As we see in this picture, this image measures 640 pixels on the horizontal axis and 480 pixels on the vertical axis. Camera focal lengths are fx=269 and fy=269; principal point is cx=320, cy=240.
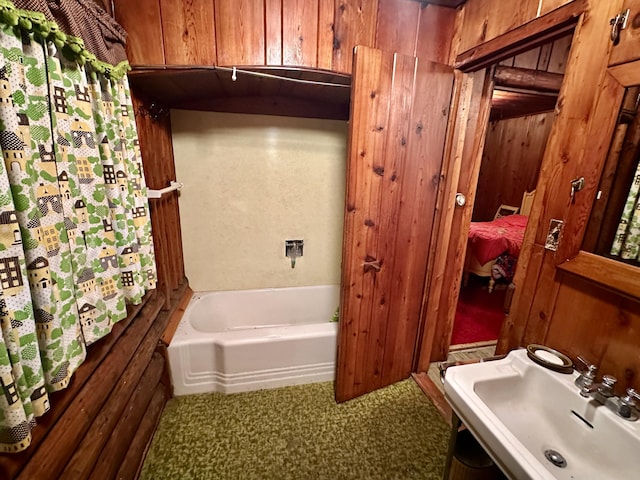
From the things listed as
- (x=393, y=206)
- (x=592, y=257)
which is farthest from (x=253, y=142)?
(x=592, y=257)

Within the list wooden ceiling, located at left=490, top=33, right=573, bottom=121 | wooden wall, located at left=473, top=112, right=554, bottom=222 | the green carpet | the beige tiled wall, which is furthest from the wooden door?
wooden wall, located at left=473, top=112, right=554, bottom=222

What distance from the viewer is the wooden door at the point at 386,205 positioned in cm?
135

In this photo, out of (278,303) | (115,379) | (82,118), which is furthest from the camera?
(278,303)

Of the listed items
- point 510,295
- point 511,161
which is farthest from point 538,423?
point 511,161

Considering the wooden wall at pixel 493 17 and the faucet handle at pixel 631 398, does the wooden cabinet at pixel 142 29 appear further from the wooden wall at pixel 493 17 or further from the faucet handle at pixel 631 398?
the faucet handle at pixel 631 398

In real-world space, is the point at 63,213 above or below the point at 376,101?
below

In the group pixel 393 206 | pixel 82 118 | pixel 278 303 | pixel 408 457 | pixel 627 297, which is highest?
pixel 82 118

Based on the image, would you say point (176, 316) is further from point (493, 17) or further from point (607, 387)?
point (493, 17)

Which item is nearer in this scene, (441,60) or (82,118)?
(82,118)

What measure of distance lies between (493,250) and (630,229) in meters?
2.18

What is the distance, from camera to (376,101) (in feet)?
4.39

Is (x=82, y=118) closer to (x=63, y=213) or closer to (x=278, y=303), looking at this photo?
(x=63, y=213)

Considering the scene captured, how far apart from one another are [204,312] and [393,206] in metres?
1.72

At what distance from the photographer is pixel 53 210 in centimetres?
78
